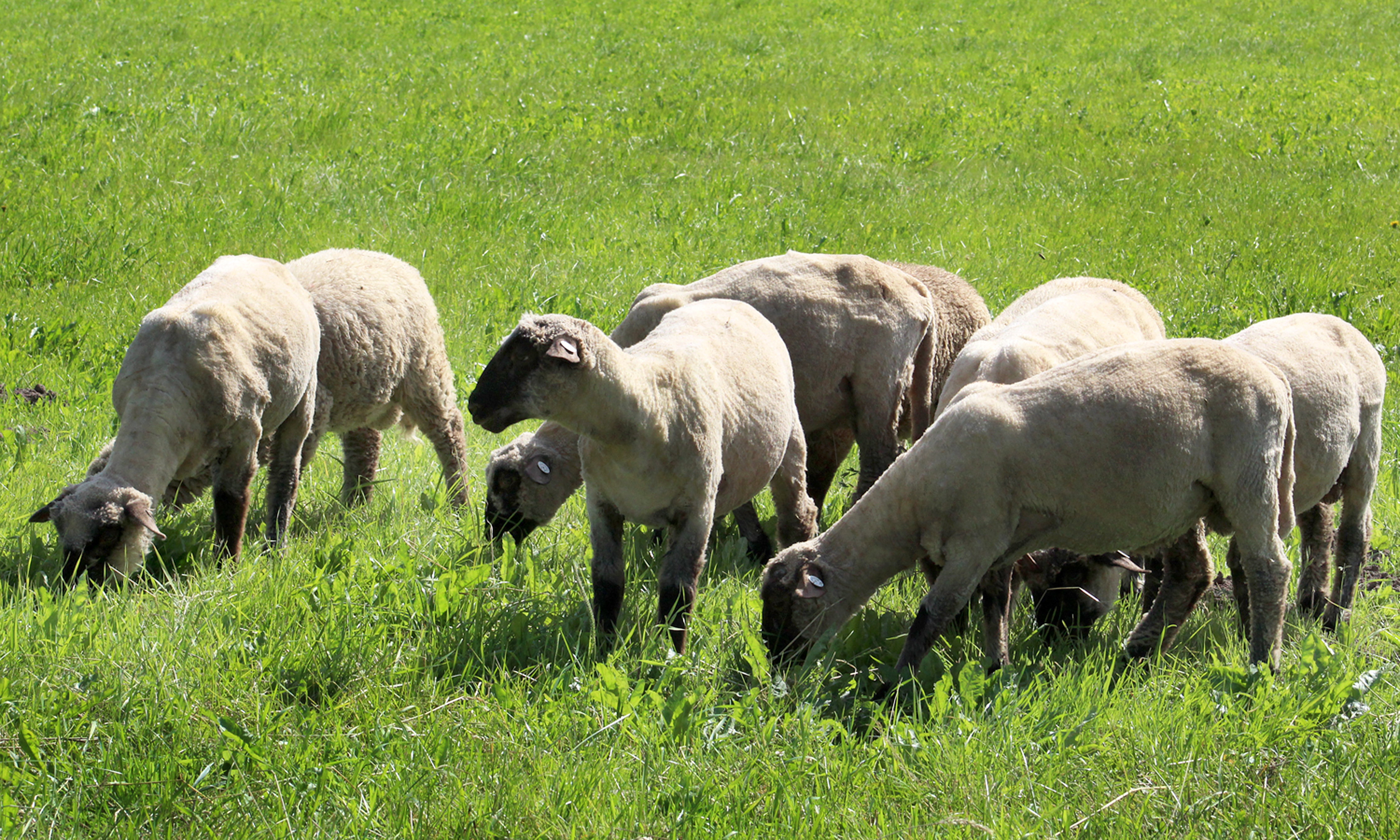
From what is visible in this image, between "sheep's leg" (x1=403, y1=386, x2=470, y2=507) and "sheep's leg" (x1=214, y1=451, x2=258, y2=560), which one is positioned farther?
"sheep's leg" (x1=403, y1=386, x2=470, y2=507)

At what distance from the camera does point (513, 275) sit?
34.6 feet

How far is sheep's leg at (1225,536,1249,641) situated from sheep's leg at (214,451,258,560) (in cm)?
440

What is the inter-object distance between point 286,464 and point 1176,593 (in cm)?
422

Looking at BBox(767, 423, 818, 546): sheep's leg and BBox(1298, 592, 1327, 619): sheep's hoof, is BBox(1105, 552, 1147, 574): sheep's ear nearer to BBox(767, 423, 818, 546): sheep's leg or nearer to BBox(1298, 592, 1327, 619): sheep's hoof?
BBox(1298, 592, 1327, 619): sheep's hoof

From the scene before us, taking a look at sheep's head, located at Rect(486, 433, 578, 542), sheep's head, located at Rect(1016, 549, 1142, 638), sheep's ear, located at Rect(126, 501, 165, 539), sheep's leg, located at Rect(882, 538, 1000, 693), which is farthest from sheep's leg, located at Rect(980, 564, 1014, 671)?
sheep's ear, located at Rect(126, 501, 165, 539)

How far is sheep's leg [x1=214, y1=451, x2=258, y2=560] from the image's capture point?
575 cm

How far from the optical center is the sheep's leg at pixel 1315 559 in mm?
5785

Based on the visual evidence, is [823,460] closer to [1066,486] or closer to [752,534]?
[752,534]

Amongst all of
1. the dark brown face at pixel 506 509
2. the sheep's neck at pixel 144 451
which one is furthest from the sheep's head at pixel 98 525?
the dark brown face at pixel 506 509

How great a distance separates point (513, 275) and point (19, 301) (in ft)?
12.2

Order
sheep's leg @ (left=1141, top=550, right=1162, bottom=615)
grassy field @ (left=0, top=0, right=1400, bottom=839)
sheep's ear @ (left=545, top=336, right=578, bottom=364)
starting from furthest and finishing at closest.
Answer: sheep's leg @ (left=1141, top=550, right=1162, bottom=615) < sheep's ear @ (left=545, top=336, right=578, bottom=364) < grassy field @ (left=0, top=0, right=1400, bottom=839)

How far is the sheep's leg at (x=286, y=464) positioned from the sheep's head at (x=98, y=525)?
1.05m

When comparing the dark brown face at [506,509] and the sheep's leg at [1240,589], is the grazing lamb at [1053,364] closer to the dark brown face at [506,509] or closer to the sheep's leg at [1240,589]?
the sheep's leg at [1240,589]

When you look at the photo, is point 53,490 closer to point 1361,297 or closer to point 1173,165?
point 1361,297
